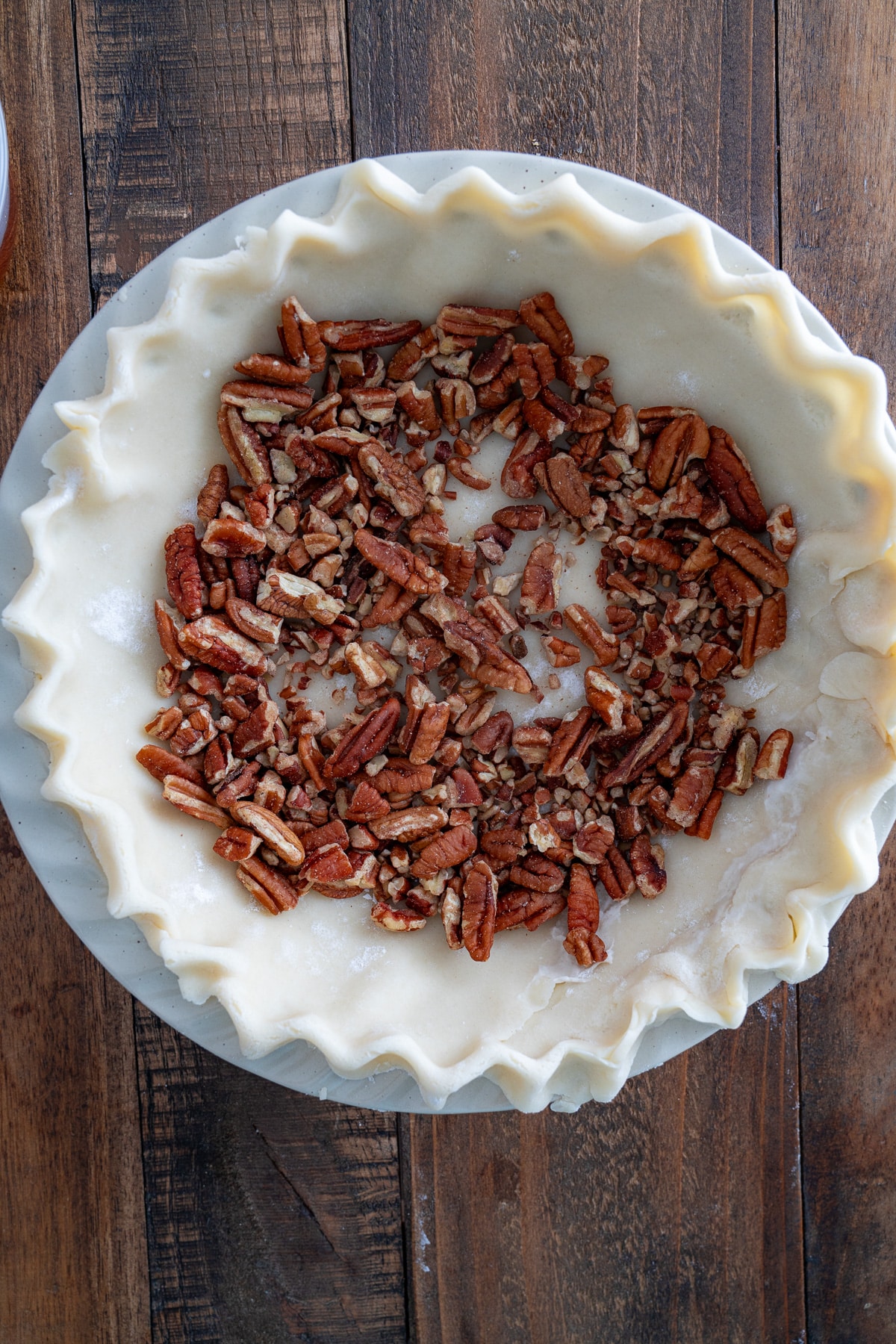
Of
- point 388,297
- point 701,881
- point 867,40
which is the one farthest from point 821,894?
point 867,40

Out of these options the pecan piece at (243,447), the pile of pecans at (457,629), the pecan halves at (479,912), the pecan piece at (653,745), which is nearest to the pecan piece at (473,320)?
the pile of pecans at (457,629)

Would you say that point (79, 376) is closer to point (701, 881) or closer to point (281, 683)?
point (281, 683)

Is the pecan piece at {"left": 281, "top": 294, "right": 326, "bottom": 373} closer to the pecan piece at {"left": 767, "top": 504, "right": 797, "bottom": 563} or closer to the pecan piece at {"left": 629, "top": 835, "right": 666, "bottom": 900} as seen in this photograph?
the pecan piece at {"left": 767, "top": 504, "right": 797, "bottom": 563}

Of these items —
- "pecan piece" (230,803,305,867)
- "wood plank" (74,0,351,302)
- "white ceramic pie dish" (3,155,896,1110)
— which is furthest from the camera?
"wood plank" (74,0,351,302)

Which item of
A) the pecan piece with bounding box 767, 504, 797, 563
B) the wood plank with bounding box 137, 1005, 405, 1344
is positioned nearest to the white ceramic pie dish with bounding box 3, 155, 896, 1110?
the pecan piece with bounding box 767, 504, 797, 563

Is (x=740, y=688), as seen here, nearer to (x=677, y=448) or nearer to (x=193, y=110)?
(x=677, y=448)

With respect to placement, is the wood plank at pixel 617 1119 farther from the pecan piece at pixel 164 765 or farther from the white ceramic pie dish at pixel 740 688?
the pecan piece at pixel 164 765
